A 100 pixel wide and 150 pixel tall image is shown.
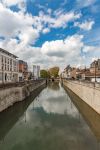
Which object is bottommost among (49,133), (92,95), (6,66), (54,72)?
(49,133)

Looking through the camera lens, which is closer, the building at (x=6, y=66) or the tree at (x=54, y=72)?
the building at (x=6, y=66)

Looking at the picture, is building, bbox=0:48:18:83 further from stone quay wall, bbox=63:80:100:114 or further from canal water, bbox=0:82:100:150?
canal water, bbox=0:82:100:150

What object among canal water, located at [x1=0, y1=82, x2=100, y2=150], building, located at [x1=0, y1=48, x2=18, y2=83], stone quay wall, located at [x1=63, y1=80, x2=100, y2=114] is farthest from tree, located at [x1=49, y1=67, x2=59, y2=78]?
canal water, located at [x1=0, y1=82, x2=100, y2=150]

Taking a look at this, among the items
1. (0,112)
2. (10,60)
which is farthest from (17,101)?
(10,60)

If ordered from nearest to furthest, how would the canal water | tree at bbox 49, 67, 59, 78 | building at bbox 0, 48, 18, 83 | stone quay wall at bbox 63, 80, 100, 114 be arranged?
the canal water → stone quay wall at bbox 63, 80, 100, 114 → building at bbox 0, 48, 18, 83 → tree at bbox 49, 67, 59, 78

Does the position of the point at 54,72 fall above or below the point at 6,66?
above

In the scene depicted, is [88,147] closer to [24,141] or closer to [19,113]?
[24,141]

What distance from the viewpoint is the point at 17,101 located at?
38156mm

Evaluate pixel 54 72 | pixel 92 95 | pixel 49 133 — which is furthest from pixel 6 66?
pixel 54 72

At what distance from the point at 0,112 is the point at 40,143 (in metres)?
12.2

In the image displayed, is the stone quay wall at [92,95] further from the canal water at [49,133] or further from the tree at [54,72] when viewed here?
the tree at [54,72]

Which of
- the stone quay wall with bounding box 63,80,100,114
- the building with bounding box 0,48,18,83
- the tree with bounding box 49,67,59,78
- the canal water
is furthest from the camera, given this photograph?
the tree with bounding box 49,67,59,78

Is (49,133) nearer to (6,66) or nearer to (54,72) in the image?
(6,66)

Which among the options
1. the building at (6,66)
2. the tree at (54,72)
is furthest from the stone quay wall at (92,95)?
the tree at (54,72)
